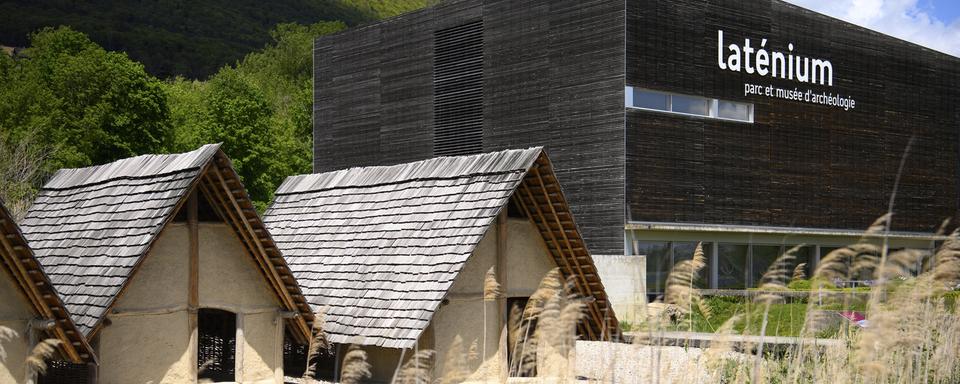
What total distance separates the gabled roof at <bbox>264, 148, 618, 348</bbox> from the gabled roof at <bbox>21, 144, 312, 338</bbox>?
115 cm

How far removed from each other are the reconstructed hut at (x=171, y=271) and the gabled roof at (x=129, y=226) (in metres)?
0.02

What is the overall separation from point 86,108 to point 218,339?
2661 centimetres

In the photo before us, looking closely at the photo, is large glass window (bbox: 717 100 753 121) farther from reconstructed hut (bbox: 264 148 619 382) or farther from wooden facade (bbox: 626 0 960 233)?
reconstructed hut (bbox: 264 148 619 382)

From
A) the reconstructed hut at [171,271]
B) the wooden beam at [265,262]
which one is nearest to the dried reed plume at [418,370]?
the wooden beam at [265,262]

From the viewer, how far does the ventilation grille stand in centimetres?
3369

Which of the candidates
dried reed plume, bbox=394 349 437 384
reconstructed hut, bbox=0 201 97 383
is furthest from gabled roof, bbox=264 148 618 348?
reconstructed hut, bbox=0 201 97 383

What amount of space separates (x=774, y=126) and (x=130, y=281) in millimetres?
24164

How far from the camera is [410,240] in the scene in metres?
15.4

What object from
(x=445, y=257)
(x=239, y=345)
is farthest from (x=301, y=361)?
(x=445, y=257)

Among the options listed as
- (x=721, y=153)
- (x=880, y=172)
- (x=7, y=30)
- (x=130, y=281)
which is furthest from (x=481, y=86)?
(x=7, y=30)

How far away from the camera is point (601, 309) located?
16.1 meters

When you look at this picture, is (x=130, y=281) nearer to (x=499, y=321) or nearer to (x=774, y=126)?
(x=499, y=321)

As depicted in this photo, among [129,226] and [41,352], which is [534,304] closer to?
[41,352]

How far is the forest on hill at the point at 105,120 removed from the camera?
37.1 m
